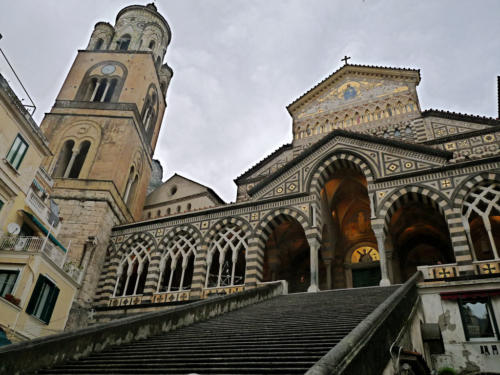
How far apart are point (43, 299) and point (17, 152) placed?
6.33 meters

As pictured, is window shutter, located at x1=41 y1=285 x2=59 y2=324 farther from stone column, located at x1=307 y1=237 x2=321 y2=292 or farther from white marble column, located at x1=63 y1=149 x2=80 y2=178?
stone column, located at x1=307 y1=237 x2=321 y2=292

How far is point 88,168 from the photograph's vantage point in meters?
25.1

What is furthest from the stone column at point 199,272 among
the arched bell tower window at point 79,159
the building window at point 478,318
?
the arched bell tower window at point 79,159

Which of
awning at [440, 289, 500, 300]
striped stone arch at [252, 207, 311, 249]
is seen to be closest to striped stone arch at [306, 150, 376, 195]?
striped stone arch at [252, 207, 311, 249]

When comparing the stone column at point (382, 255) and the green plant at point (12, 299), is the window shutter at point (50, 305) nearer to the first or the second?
the green plant at point (12, 299)

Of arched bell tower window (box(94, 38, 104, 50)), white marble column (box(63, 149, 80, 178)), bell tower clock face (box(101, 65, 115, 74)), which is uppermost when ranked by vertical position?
arched bell tower window (box(94, 38, 104, 50))

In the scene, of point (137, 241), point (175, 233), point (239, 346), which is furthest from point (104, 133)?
point (239, 346)

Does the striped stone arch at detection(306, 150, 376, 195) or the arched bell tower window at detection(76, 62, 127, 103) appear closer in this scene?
the striped stone arch at detection(306, 150, 376, 195)

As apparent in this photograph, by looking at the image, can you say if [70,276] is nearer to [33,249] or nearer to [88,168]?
[33,249]

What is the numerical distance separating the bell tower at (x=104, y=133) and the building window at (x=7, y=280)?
4.28m

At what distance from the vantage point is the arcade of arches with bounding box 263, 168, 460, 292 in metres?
19.7

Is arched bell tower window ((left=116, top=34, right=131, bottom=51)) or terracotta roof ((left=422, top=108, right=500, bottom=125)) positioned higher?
arched bell tower window ((left=116, top=34, right=131, bottom=51))

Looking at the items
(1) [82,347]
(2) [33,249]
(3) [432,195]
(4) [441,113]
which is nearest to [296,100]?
(4) [441,113]

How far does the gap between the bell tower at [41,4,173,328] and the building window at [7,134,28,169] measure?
5183 millimetres
